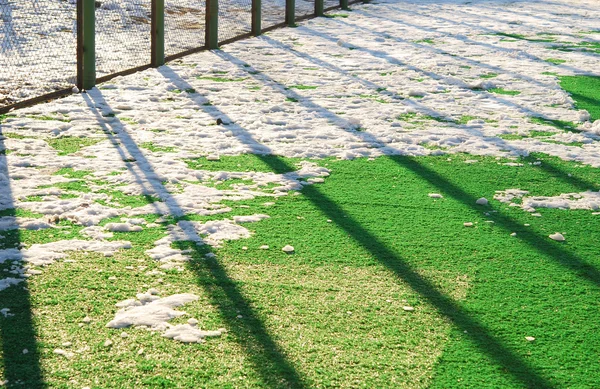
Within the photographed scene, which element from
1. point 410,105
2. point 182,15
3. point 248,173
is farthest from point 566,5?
point 248,173

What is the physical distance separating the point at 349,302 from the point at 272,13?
10.7m

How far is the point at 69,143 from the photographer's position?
538 cm

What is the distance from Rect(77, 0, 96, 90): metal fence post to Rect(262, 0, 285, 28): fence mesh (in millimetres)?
5299

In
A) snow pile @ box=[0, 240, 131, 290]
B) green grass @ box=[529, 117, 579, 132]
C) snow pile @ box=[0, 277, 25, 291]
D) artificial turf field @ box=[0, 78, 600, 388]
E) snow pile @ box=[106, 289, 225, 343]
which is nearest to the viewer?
artificial turf field @ box=[0, 78, 600, 388]

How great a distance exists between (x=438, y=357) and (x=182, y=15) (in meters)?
9.55

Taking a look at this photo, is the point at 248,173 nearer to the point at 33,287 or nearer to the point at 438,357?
the point at 33,287

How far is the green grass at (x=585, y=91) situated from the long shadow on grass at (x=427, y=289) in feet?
8.36

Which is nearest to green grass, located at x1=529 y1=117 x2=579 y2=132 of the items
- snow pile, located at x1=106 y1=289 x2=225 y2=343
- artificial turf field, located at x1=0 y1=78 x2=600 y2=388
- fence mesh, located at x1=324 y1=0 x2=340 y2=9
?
artificial turf field, located at x1=0 y1=78 x2=600 y2=388

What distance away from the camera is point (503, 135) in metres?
6.00

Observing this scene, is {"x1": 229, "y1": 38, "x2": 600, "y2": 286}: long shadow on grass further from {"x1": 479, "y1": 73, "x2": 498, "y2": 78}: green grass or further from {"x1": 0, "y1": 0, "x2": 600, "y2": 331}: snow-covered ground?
{"x1": 479, "y1": 73, "x2": 498, "y2": 78}: green grass

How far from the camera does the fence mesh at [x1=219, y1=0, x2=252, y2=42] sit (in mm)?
11070

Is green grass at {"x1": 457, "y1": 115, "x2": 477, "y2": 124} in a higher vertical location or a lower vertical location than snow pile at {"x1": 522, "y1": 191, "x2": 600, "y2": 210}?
lower

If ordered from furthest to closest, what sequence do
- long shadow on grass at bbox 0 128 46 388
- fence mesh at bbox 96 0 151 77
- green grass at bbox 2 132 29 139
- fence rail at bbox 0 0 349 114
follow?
fence mesh at bbox 96 0 151 77 < fence rail at bbox 0 0 349 114 < green grass at bbox 2 132 29 139 < long shadow on grass at bbox 0 128 46 388

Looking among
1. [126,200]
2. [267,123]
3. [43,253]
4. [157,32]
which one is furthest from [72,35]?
[43,253]
